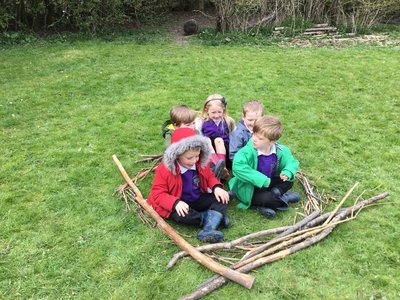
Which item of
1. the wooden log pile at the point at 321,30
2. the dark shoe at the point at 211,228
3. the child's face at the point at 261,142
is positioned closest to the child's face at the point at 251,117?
the child's face at the point at 261,142

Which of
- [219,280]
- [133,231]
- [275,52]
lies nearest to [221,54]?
[275,52]

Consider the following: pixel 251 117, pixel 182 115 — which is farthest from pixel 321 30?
pixel 182 115

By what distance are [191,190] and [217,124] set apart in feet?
4.30

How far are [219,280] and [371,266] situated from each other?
53.3 inches

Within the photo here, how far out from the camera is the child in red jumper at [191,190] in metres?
3.80

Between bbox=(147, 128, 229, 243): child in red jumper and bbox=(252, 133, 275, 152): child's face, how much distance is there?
0.52 m

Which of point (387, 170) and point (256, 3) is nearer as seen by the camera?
point (387, 170)

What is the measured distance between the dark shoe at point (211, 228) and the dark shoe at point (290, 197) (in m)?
0.84

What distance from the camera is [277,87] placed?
8.56m

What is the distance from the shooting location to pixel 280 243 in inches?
145

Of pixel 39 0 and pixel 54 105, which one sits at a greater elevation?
pixel 39 0

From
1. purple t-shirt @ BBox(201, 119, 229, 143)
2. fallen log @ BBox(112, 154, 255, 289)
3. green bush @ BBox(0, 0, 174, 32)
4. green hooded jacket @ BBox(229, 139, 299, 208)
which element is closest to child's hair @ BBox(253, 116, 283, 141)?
green hooded jacket @ BBox(229, 139, 299, 208)

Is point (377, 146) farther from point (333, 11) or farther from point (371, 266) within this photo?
point (333, 11)

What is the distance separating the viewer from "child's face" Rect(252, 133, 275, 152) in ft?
13.5
